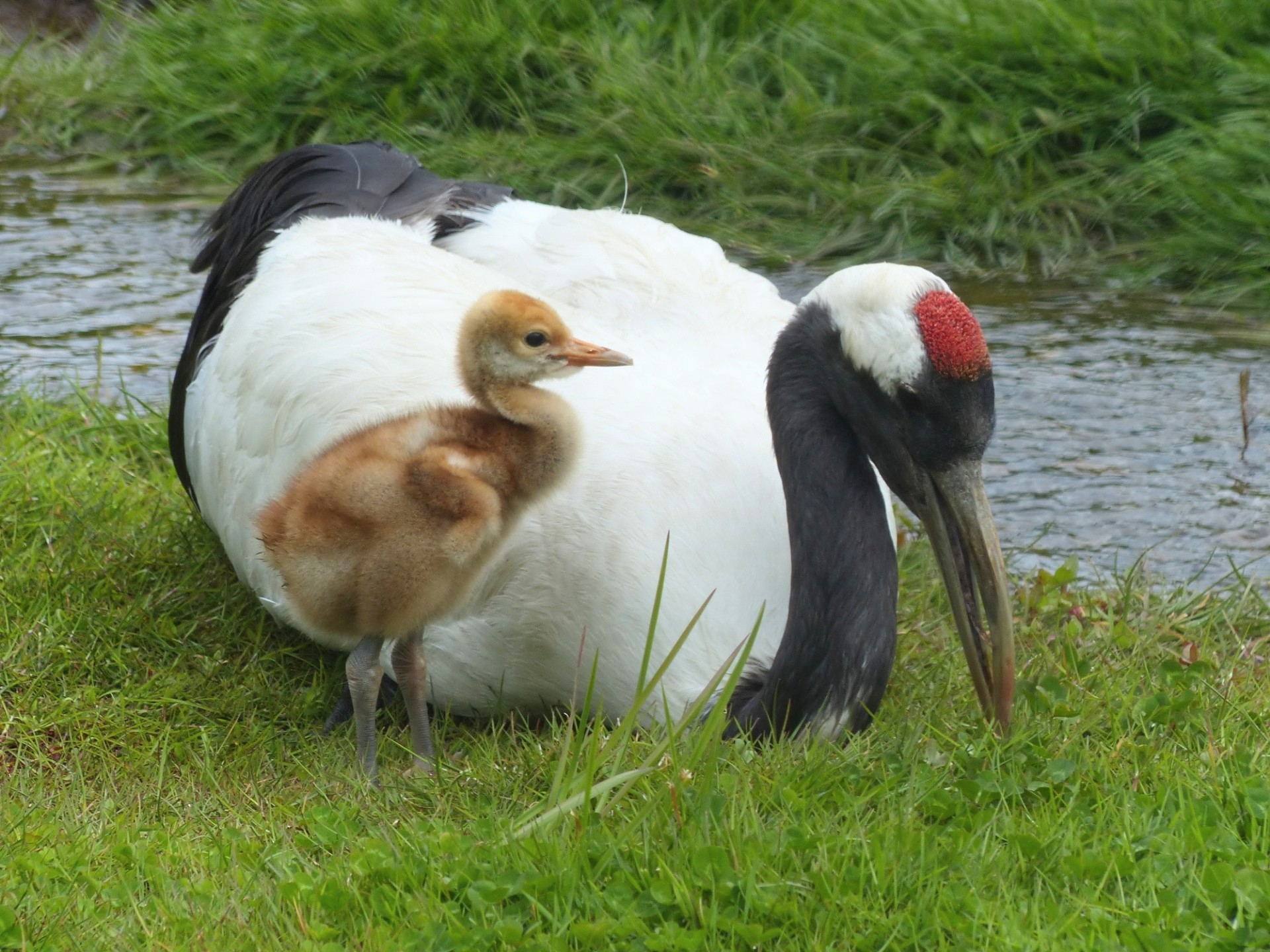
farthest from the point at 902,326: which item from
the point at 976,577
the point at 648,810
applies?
the point at 648,810

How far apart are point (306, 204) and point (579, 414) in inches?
50.6

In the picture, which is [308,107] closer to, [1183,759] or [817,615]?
[817,615]

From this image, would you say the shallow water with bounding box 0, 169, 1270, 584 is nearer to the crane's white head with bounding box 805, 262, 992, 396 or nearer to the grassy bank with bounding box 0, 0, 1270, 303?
the grassy bank with bounding box 0, 0, 1270, 303

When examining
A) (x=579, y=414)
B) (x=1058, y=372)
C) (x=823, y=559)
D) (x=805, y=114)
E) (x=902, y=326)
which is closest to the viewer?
(x=902, y=326)

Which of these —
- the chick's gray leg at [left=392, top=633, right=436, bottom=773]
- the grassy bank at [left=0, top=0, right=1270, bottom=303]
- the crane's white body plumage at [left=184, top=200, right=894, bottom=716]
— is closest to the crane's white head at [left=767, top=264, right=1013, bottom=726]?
the crane's white body plumage at [left=184, top=200, right=894, bottom=716]

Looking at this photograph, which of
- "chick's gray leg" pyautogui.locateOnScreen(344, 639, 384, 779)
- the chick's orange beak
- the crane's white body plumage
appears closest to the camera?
the chick's orange beak

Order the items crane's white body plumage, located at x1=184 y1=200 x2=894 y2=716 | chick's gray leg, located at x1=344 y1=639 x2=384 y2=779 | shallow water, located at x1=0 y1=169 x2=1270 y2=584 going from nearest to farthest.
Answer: chick's gray leg, located at x1=344 y1=639 x2=384 y2=779 → crane's white body plumage, located at x1=184 y1=200 x2=894 y2=716 → shallow water, located at x1=0 y1=169 x2=1270 y2=584

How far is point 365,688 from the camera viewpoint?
126 inches

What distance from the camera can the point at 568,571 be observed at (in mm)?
3357

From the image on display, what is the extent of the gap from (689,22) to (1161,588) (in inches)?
170

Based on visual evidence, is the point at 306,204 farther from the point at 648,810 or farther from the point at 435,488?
the point at 648,810

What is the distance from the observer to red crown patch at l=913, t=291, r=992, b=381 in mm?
2912

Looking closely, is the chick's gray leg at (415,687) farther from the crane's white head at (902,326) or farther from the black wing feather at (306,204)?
the black wing feather at (306,204)

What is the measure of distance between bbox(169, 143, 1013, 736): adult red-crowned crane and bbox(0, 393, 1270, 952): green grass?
0.19 metres
